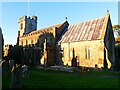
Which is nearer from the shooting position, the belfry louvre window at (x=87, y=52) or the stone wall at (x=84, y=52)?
the stone wall at (x=84, y=52)

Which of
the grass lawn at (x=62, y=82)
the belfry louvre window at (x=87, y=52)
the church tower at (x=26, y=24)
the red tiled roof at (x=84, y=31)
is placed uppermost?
the church tower at (x=26, y=24)

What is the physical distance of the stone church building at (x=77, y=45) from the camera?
40.5 metres

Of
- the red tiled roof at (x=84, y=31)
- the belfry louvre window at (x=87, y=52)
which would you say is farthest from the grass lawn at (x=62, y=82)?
the belfry louvre window at (x=87, y=52)

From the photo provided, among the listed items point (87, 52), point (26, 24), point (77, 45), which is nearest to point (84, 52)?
point (87, 52)

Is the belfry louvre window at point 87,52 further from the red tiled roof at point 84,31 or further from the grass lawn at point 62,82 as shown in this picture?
the grass lawn at point 62,82

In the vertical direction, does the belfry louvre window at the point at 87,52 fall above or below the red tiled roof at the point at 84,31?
below

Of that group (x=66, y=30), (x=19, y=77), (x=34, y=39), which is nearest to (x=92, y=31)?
(x=66, y=30)

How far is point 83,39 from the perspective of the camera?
43875mm

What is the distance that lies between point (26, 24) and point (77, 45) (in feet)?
127

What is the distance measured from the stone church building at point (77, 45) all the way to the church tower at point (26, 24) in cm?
2177

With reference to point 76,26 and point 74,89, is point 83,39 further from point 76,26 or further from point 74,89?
point 74,89

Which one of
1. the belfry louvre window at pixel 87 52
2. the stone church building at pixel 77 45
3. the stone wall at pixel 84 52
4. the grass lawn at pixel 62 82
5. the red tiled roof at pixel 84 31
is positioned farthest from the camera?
the belfry louvre window at pixel 87 52

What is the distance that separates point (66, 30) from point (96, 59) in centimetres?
1484

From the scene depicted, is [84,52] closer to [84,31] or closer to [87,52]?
[87,52]
